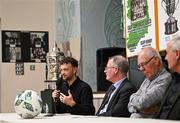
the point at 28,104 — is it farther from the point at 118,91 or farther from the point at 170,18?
the point at 170,18

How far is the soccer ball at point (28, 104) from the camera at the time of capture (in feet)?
8.45

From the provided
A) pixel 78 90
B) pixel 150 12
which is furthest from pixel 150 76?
pixel 78 90

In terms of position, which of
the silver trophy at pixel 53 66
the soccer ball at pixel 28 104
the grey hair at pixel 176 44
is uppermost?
the grey hair at pixel 176 44

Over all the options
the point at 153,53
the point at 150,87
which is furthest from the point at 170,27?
the point at 150,87

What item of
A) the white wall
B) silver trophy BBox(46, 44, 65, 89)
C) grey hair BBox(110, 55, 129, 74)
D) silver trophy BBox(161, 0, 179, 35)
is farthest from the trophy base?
the white wall

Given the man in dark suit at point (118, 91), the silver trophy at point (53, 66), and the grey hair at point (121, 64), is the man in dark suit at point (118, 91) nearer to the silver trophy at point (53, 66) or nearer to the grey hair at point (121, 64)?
the grey hair at point (121, 64)

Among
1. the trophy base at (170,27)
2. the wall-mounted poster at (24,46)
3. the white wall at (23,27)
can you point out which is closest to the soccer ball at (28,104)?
the trophy base at (170,27)

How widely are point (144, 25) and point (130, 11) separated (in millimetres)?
362

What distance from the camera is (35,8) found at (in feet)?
27.3

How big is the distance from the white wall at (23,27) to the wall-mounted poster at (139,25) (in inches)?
159

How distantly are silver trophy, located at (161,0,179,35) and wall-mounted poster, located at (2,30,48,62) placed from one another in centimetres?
502

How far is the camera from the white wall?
796 cm

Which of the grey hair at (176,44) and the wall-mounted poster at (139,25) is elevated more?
the wall-mounted poster at (139,25)

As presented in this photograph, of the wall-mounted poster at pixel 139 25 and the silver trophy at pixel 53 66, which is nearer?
the wall-mounted poster at pixel 139 25
